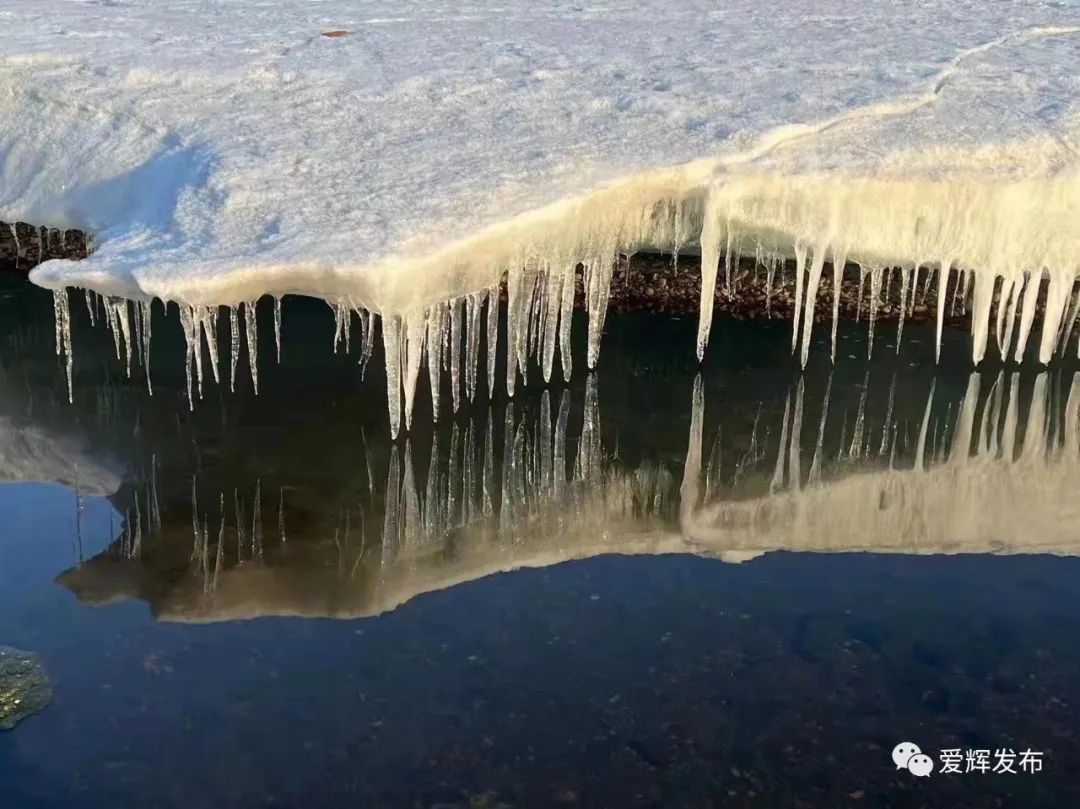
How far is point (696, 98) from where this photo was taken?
8.80 metres

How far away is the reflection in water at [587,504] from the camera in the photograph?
643 centimetres

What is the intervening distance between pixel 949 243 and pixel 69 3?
9.21m

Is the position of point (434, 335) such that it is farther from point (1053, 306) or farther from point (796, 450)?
point (1053, 306)

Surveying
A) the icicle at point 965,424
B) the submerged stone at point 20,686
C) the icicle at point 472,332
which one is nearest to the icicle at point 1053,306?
the icicle at point 965,424

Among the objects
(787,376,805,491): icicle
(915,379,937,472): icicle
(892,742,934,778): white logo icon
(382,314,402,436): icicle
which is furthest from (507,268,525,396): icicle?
(892,742,934,778): white logo icon

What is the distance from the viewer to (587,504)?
7266 millimetres

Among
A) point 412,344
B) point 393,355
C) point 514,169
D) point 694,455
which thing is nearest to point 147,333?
point 393,355

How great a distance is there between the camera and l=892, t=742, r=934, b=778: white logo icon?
16.4 ft

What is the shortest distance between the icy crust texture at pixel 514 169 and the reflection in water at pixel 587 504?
0.51m

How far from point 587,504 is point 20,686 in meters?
3.19

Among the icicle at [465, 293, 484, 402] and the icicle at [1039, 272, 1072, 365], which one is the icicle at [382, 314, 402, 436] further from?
the icicle at [1039, 272, 1072, 365]

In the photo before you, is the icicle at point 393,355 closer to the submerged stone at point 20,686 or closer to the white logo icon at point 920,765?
the submerged stone at point 20,686

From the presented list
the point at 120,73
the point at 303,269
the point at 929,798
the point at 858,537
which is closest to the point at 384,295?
the point at 303,269

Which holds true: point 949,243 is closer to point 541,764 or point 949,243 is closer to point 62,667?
point 541,764
